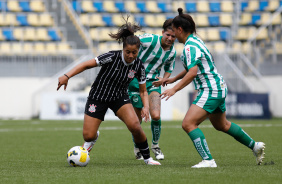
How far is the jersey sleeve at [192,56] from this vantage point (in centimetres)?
671

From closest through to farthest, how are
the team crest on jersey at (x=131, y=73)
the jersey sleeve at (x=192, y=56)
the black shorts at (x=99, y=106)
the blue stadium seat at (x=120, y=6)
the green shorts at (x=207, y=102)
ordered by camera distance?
the jersey sleeve at (x=192, y=56)
the green shorts at (x=207, y=102)
the team crest on jersey at (x=131, y=73)
the black shorts at (x=99, y=106)
the blue stadium seat at (x=120, y=6)

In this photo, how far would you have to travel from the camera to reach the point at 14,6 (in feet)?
88.4

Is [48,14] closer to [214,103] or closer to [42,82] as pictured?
[42,82]

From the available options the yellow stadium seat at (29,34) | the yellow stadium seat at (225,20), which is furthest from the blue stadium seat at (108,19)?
the yellow stadium seat at (225,20)

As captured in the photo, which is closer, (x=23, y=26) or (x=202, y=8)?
(x=23, y=26)

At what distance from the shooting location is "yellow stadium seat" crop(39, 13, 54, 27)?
26734mm

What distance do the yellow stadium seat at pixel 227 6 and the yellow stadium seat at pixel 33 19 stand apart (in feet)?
31.2

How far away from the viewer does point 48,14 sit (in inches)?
1067

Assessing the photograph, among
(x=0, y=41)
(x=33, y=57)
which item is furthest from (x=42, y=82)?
(x=0, y=41)

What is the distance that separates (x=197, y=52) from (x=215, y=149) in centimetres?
343

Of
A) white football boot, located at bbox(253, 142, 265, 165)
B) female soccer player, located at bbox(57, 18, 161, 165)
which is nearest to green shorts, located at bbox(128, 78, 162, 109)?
female soccer player, located at bbox(57, 18, 161, 165)

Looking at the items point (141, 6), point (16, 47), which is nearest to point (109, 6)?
point (141, 6)

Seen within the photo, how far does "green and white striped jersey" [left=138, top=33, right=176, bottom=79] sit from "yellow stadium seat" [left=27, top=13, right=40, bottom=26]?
725 inches

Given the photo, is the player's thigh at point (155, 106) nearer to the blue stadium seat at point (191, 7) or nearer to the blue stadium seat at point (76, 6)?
the blue stadium seat at point (76, 6)
